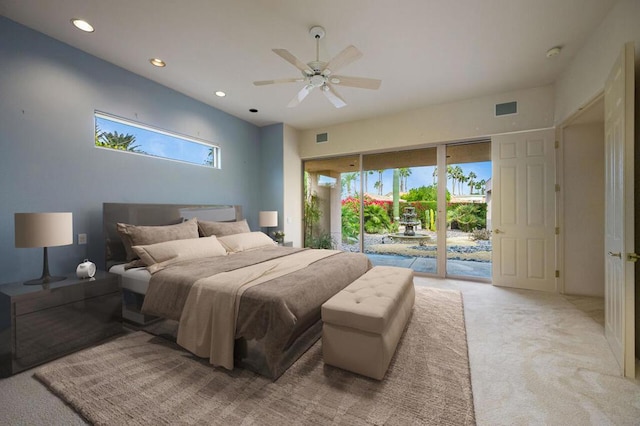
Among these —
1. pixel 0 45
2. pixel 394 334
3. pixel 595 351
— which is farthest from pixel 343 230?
pixel 0 45

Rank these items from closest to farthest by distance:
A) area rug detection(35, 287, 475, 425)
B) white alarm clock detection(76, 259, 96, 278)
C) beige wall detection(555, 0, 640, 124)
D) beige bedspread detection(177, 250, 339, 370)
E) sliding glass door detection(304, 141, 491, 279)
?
1. area rug detection(35, 287, 475, 425)
2. beige bedspread detection(177, 250, 339, 370)
3. beige wall detection(555, 0, 640, 124)
4. white alarm clock detection(76, 259, 96, 278)
5. sliding glass door detection(304, 141, 491, 279)

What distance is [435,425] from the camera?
140 cm

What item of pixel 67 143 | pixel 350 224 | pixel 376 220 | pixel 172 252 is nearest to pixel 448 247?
pixel 376 220

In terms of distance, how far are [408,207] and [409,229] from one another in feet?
1.40

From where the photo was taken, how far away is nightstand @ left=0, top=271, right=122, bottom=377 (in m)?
1.89

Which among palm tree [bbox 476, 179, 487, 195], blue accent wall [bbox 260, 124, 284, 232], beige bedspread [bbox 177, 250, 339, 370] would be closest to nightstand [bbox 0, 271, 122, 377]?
beige bedspread [bbox 177, 250, 339, 370]

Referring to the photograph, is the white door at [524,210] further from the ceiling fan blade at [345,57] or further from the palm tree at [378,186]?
the ceiling fan blade at [345,57]

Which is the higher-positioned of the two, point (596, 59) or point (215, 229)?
point (596, 59)

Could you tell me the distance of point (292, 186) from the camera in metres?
5.41

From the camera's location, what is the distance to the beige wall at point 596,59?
2.03 metres

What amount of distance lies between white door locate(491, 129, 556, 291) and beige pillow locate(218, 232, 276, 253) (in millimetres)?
3605

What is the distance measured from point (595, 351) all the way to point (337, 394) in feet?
7.39

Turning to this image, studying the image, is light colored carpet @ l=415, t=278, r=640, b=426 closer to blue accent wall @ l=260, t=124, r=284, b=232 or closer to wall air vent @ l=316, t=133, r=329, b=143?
blue accent wall @ l=260, t=124, r=284, b=232

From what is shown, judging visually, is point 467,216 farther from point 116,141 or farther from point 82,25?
point 82,25
